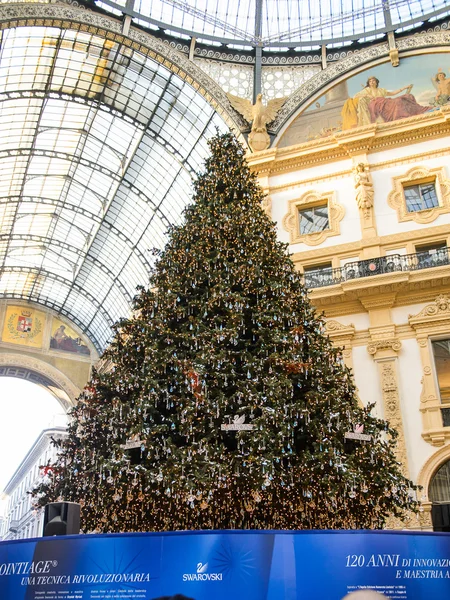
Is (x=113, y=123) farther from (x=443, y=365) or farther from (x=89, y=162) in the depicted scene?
(x=443, y=365)

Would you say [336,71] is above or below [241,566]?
above

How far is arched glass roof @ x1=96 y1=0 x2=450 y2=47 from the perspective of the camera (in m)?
25.3

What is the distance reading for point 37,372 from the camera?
4350 centimetres

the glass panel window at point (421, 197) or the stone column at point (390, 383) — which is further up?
the glass panel window at point (421, 197)

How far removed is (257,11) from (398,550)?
26.6 meters

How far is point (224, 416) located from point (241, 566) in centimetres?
441

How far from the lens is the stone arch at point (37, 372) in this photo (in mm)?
42812

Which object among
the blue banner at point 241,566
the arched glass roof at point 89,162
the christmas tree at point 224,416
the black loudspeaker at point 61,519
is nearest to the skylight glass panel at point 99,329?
the arched glass roof at point 89,162

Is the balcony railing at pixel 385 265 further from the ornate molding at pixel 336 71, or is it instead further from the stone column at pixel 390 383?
the ornate molding at pixel 336 71

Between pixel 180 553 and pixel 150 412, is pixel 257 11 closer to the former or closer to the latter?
pixel 150 412

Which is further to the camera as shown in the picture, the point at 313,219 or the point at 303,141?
the point at 303,141

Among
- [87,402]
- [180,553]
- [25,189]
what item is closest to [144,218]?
[25,189]

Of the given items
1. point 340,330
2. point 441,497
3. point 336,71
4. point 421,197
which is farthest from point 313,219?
point 441,497

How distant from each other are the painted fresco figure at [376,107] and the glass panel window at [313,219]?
134 inches
